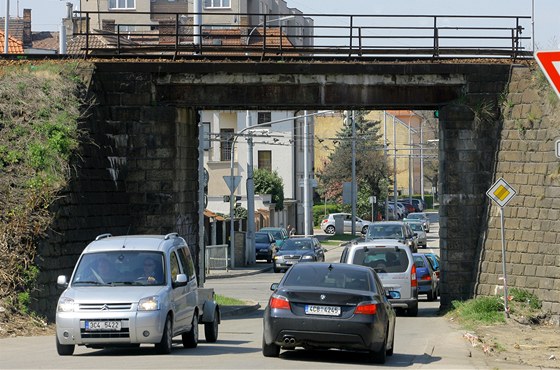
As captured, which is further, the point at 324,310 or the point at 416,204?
the point at 416,204

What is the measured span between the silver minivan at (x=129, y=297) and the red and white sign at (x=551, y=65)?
7.02m

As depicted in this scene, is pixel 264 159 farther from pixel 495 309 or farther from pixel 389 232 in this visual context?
pixel 495 309

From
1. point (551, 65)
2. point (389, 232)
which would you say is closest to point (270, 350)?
point (551, 65)

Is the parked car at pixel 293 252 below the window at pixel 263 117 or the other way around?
below

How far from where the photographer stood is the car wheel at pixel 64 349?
16156mm

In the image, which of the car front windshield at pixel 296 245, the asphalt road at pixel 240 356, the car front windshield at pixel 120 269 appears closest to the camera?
the asphalt road at pixel 240 356

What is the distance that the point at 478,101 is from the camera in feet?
97.1

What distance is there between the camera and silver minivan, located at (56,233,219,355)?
15.8 meters

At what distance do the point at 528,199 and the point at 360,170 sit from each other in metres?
73.0

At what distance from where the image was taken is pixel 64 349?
1625 centimetres

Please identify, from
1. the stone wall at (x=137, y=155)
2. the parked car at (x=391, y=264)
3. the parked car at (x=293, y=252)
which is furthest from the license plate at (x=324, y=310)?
the parked car at (x=293, y=252)

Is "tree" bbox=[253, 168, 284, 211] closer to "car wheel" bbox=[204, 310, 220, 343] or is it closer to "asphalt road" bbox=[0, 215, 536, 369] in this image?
"asphalt road" bbox=[0, 215, 536, 369]

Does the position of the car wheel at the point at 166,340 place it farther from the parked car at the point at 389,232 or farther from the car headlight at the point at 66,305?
the parked car at the point at 389,232

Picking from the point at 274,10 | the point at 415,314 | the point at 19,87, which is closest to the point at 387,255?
the point at 415,314
